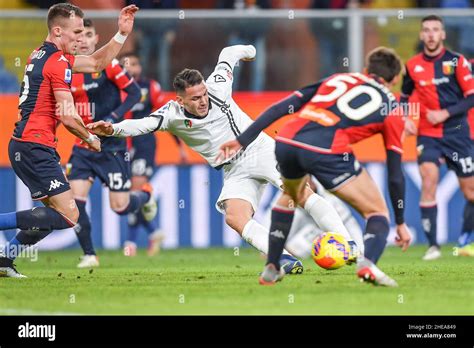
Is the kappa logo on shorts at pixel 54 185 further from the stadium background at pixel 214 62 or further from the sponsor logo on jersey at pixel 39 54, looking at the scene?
the stadium background at pixel 214 62

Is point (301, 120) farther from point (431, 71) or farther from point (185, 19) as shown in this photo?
point (185, 19)

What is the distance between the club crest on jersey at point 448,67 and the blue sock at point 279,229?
193 inches

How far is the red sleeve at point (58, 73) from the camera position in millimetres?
9445

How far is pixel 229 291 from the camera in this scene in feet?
28.6

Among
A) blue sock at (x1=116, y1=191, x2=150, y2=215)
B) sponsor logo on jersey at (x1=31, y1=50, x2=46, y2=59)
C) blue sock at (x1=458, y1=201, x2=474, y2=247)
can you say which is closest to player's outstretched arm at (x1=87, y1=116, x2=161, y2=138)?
sponsor logo on jersey at (x1=31, y1=50, x2=46, y2=59)

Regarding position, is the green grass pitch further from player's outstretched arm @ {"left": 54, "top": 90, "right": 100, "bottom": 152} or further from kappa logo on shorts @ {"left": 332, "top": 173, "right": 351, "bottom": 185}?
player's outstretched arm @ {"left": 54, "top": 90, "right": 100, "bottom": 152}

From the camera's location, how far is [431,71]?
1308 cm

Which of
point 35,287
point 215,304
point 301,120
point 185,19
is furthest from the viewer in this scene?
point 185,19

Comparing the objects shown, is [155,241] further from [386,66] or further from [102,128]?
[386,66]

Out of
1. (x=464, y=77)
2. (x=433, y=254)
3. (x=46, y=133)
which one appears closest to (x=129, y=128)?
(x=46, y=133)

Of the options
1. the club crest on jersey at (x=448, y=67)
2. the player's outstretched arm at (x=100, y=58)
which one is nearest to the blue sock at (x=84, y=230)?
the player's outstretched arm at (x=100, y=58)

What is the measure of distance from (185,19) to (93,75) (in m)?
2.87

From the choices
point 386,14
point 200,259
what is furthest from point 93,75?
point 386,14

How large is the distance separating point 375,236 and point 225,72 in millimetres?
2691
